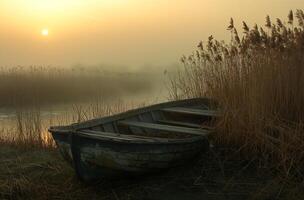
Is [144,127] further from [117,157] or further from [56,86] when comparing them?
[56,86]

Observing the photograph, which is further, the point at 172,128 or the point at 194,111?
the point at 194,111

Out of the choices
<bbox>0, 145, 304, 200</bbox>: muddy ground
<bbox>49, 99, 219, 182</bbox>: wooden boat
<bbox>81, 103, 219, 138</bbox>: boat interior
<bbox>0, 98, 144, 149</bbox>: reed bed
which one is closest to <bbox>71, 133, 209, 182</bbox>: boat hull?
<bbox>49, 99, 219, 182</bbox>: wooden boat

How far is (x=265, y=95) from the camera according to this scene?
591 cm

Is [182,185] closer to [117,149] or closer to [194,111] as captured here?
[117,149]

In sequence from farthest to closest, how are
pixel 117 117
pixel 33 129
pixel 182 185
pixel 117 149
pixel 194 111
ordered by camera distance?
pixel 33 129 → pixel 194 111 → pixel 117 117 → pixel 182 185 → pixel 117 149

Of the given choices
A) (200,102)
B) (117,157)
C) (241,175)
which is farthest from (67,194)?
(200,102)

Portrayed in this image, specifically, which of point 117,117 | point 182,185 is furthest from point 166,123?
point 182,185

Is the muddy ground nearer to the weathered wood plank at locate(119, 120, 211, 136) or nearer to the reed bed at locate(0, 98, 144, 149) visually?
the weathered wood plank at locate(119, 120, 211, 136)

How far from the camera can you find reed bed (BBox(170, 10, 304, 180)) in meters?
5.30

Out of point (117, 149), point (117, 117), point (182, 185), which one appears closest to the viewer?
point (117, 149)

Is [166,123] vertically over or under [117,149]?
over

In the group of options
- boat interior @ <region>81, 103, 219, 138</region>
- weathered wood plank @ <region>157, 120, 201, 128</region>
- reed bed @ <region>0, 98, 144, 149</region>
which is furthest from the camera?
reed bed @ <region>0, 98, 144, 149</region>

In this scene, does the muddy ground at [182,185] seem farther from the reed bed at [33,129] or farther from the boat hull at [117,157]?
the reed bed at [33,129]

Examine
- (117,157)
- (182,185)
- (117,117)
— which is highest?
(117,117)
